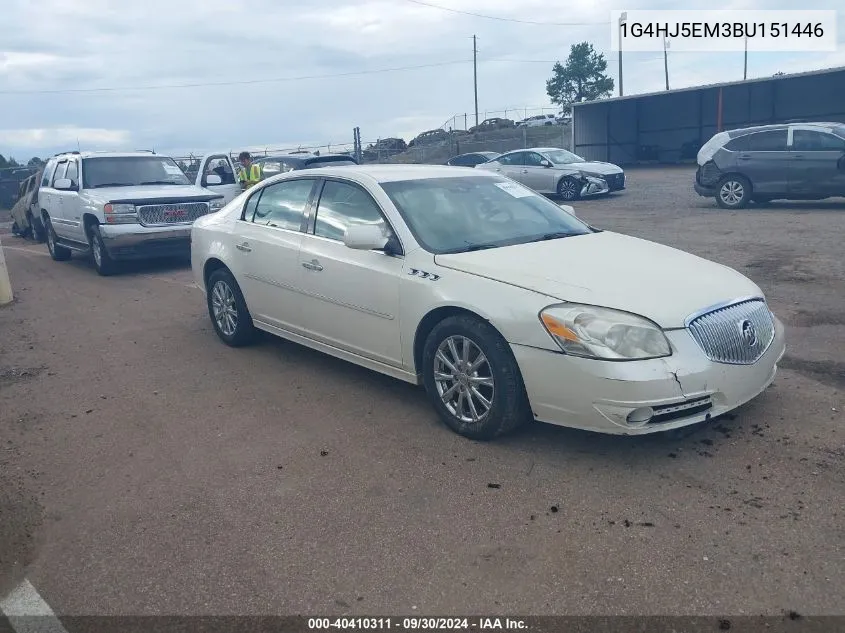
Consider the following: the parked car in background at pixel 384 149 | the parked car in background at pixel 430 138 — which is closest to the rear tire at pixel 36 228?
the parked car in background at pixel 384 149

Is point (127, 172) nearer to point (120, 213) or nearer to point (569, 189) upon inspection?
point (120, 213)

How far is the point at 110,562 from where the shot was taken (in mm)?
3441

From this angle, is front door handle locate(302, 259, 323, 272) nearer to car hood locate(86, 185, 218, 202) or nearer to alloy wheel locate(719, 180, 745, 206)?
car hood locate(86, 185, 218, 202)

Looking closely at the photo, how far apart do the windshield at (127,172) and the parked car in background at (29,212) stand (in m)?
3.90

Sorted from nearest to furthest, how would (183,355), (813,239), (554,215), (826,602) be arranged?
(826,602) < (554,215) < (183,355) < (813,239)

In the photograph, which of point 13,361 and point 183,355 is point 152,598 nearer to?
point 183,355

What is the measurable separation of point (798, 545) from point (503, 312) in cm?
182

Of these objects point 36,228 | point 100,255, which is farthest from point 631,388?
point 36,228

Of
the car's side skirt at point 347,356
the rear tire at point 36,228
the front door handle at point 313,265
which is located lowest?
the car's side skirt at point 347,356

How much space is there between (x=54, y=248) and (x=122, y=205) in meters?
3.27

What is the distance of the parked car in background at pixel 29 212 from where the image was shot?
16094mm

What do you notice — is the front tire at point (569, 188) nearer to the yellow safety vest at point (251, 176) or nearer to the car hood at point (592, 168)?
the car hood at point (592, 168)

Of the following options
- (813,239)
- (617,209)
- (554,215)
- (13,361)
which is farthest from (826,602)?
Answer: (617,209)

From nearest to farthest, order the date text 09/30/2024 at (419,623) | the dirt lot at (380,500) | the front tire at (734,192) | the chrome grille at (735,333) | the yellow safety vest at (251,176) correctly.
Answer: the date text 09/30/2024 at (419,623), the dirt lot at (380,500), the chrome grille at (735,333), the yellow safety vest at (251,176), the front tire at (734,192)
